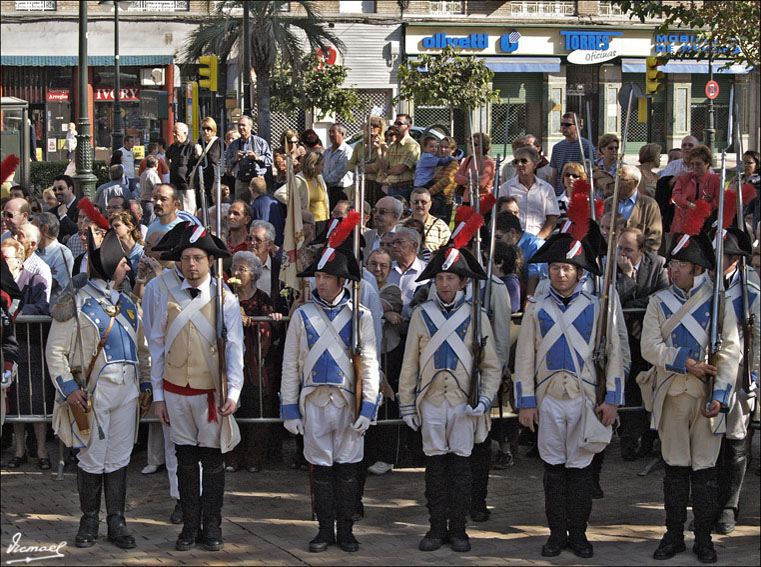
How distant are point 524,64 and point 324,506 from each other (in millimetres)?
34269

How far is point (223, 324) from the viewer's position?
707 centimetres

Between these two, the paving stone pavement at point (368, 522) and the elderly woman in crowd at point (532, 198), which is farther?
the elderly woman in crowd at point (532, 198)

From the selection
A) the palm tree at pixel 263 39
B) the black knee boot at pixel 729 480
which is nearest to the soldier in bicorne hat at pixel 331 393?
the black knee boot at pixel 729 480

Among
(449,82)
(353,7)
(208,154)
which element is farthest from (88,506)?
(353,7)

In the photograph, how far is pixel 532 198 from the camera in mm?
11039

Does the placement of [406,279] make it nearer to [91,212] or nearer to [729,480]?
[91,212]

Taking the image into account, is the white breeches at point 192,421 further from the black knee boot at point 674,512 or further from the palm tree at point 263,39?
the palm tree at point 263,39

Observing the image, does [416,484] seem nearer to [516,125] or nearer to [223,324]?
[223,324]

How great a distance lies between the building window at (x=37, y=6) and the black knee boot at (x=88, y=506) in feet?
108

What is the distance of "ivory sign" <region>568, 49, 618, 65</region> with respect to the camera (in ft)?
131

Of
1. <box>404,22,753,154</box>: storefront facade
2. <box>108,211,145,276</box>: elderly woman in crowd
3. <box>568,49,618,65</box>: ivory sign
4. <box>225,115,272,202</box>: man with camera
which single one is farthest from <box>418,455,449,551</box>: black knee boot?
<box>568,49,618,65</box>: ivory sign

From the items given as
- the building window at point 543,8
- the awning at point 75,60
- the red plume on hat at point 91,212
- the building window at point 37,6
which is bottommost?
the red plume on hat at point 91,212

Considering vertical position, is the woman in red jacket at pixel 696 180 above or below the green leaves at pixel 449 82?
below

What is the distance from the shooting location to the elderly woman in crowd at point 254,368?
857cm
